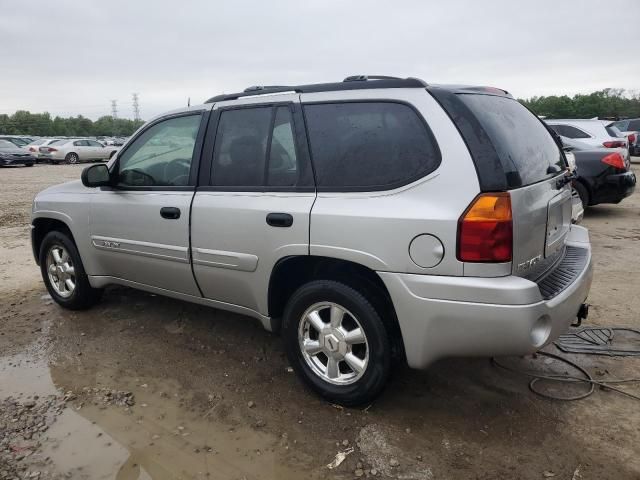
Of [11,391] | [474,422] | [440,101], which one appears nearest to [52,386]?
[11,391]

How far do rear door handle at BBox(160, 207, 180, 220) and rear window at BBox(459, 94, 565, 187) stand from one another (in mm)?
2002

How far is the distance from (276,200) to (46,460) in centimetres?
183

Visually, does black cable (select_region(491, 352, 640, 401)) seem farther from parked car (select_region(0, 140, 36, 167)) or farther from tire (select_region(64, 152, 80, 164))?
tire (select_region(64, 152, 80, 164))

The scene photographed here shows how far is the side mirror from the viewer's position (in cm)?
402

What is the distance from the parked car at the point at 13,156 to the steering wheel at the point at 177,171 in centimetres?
2373

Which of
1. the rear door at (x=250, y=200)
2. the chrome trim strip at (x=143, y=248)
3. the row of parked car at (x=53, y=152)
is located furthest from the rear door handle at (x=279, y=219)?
the row of parked car at (x=53, y=152)

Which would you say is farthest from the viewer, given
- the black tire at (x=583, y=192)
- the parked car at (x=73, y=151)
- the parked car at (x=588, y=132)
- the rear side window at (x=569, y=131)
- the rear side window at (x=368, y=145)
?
the parked car at (x=73, y=151)

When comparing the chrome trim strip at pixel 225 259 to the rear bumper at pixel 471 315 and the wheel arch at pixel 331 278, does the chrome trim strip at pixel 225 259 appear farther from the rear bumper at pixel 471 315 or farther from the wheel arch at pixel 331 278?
the rear bumper at pixel 471 315

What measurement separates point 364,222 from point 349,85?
85 centimetres

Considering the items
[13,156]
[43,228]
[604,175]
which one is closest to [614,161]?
[604,175]

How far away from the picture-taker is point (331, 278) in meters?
3.07

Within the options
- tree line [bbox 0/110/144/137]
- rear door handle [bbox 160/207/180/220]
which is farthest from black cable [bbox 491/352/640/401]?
tree line [bbox 0/110/144/137]

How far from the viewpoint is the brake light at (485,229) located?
2.52 metres

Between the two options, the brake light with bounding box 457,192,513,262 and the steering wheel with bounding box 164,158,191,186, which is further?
the steering wheel with bounding box 164,158,191,186
